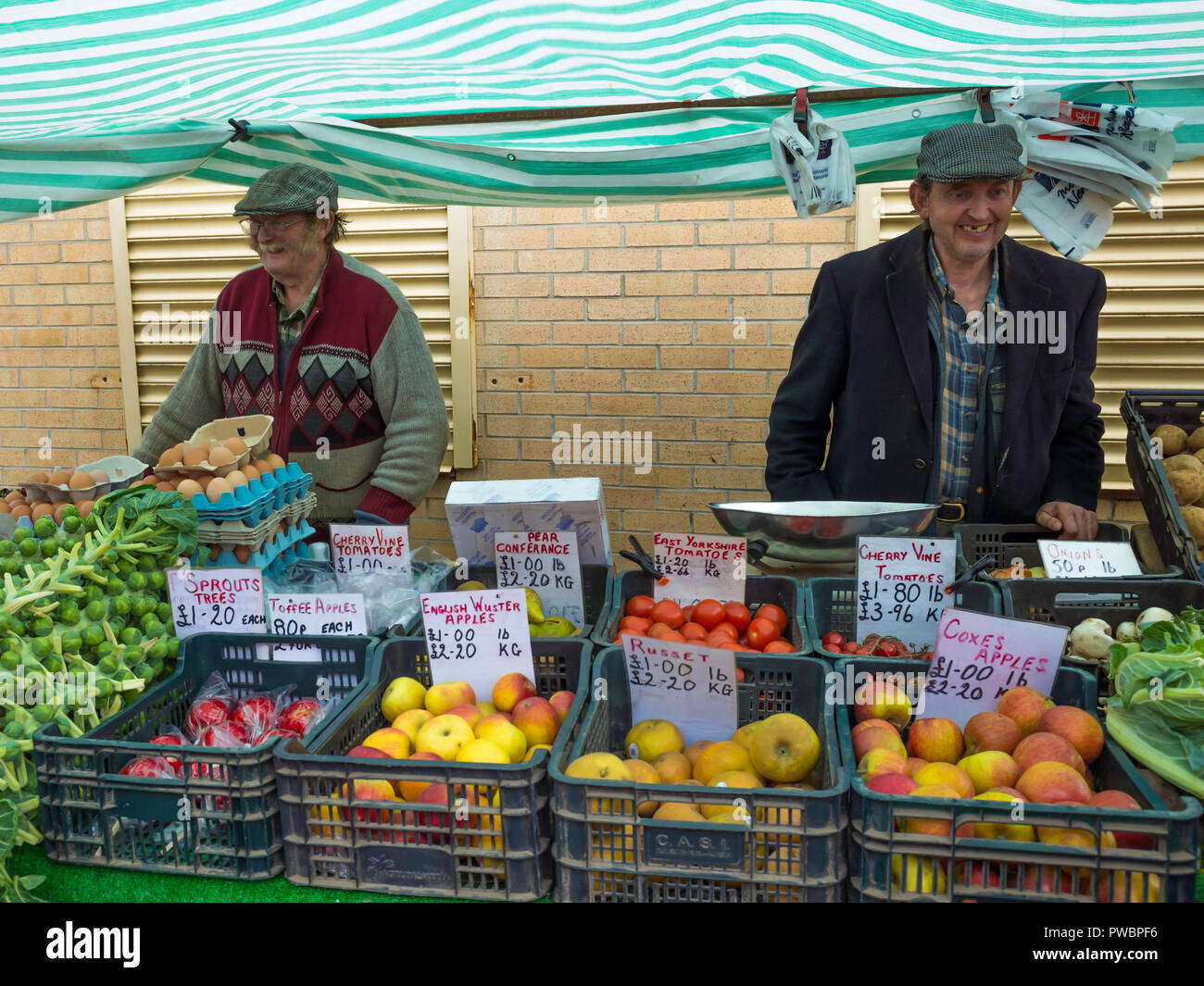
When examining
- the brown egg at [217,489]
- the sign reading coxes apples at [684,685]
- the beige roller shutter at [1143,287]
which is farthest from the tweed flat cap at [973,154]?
the brown egg at [217,489]

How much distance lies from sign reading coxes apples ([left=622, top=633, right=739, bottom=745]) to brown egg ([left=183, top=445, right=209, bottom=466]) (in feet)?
4.34

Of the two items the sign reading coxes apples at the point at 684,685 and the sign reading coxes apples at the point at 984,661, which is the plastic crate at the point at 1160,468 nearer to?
the sign reading coxes apples at the point at 984,661

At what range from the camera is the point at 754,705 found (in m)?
2.06

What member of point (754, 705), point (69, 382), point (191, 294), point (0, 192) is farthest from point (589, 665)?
point (69, 382)

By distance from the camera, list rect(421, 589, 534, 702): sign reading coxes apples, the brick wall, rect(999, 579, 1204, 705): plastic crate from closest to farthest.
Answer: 1. rect(421, 589, 534, 702): sign reading coxes apples
2. rect(999, 579, 1204, 705): plastic crate
3. the brick wall

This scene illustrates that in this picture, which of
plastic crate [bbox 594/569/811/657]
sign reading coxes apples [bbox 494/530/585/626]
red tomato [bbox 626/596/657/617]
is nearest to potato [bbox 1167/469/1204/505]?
plastic crate [bbox 594/569/811/657]

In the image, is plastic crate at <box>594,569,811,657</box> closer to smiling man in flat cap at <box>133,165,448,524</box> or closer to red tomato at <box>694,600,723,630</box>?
red tomato at <box>694,600,723,630</box>

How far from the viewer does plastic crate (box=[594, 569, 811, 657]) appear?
2426 millimetres

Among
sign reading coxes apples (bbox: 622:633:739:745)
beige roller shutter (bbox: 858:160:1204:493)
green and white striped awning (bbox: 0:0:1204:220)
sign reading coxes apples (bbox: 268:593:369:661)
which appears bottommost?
sign reading coxes apples (bbox: 622:633:739:745)

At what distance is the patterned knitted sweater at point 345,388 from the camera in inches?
141

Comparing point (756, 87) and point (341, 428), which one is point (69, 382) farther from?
point (756, 87)

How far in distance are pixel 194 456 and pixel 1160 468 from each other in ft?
8.64
